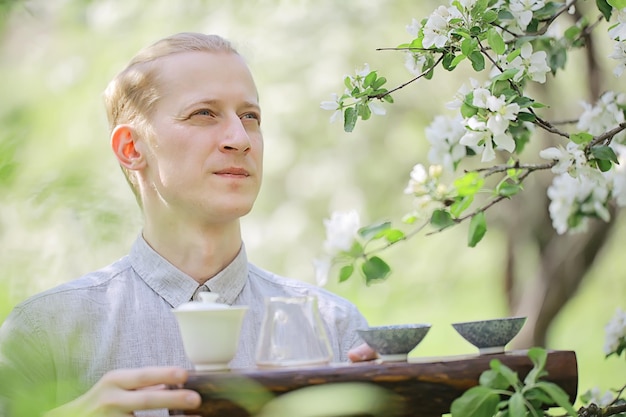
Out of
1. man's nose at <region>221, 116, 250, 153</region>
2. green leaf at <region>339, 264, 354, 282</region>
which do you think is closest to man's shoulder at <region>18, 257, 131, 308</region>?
man's nose at <region>221, 116, 250, 153</region>

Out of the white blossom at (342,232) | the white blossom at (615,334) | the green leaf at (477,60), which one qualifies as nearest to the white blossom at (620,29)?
the green leaf at (477,60)

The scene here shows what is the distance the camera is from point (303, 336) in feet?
4.50

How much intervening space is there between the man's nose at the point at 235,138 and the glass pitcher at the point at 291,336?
52 centimetres

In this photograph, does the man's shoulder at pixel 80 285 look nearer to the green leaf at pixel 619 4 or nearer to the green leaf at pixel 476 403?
the green leaf at pixel 476 403

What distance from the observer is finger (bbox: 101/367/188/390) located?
123 centimetres

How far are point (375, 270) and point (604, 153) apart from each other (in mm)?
492

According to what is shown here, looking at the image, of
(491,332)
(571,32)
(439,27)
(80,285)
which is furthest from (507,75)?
(80,285)

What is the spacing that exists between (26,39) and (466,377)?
802 millimetres

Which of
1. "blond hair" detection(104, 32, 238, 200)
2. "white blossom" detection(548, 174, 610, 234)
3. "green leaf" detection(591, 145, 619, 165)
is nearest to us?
"green leaf" detection(591, 145, 619, 165)

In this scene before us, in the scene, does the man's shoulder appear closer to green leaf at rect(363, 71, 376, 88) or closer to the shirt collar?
the shirt collar

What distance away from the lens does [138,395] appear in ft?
4.01

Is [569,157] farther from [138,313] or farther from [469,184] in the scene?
[138,313]

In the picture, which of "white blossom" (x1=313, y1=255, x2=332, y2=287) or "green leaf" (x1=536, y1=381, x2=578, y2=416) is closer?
"green leaf" (x1=536, y1=381, x2=578, y2=416)

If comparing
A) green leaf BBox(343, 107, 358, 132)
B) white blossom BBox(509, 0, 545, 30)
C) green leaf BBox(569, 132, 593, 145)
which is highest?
white blossom BBox(509, 0, 545, 30)
